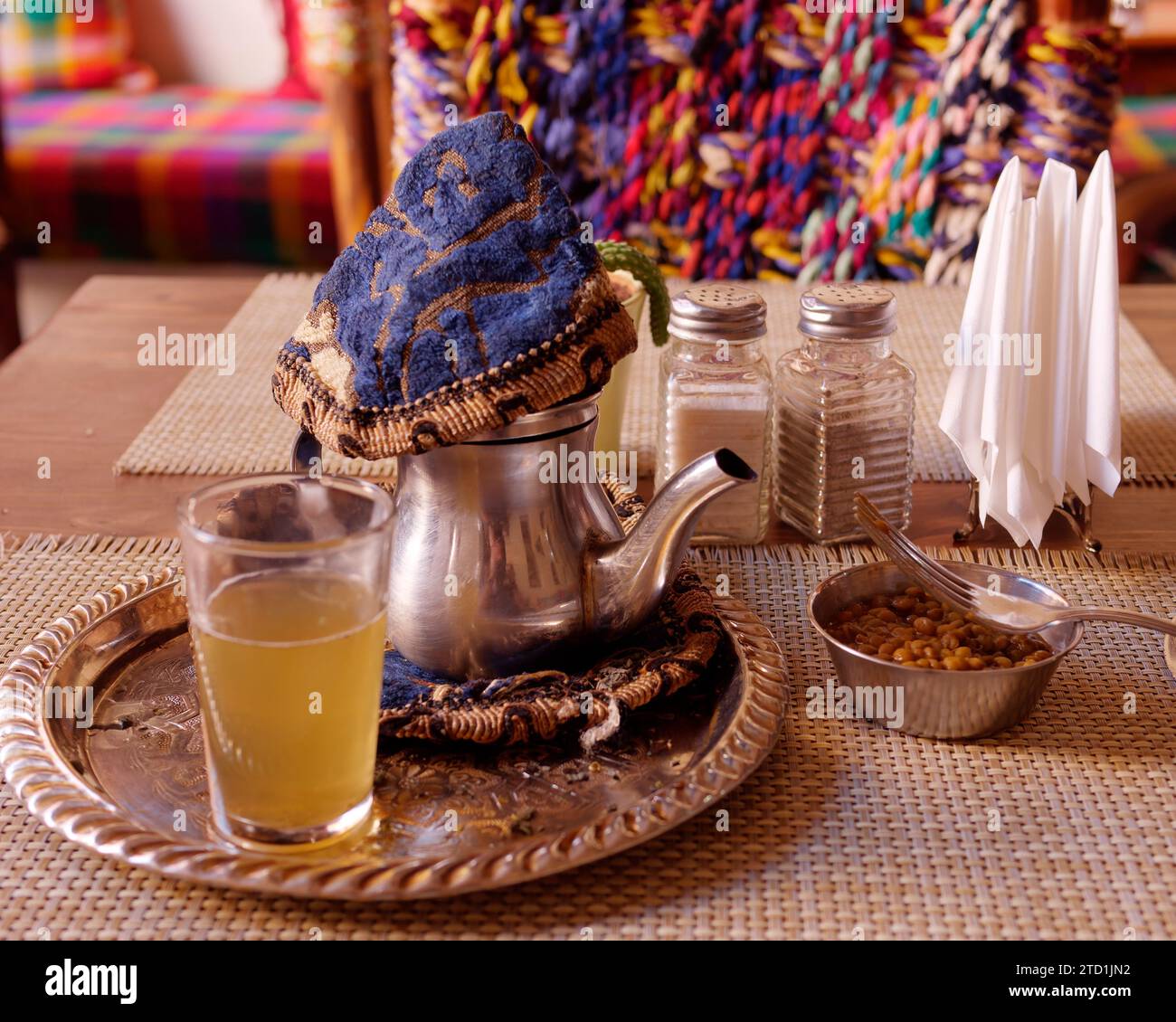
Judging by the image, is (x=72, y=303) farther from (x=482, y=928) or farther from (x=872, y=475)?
(x=482, y=928)

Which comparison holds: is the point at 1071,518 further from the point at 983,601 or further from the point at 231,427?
the point at 231,427

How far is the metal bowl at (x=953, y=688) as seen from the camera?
2.01ft

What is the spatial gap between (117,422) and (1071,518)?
27.8 inches

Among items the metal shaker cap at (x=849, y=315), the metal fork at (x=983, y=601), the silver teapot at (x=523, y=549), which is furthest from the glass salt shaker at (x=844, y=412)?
the silver teapot at (x=523, y=549)

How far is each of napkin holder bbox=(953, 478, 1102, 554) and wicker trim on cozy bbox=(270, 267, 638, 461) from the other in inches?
13.3

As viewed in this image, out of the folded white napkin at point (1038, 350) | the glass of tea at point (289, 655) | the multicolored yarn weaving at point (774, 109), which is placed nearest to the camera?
the glass of tea at point (289, 655)

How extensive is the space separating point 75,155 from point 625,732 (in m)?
2.55

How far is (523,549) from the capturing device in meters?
0.62

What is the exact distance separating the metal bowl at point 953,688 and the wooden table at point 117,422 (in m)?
0.22

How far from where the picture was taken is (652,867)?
0.55 metres

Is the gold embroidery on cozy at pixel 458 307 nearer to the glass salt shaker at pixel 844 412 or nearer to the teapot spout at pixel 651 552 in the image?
the teapot spout at pixel 651 552

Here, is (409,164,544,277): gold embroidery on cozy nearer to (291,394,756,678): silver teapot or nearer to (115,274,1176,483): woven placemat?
(291,394,756,678): silver teapot

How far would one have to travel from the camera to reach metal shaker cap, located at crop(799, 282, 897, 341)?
789 millimetres

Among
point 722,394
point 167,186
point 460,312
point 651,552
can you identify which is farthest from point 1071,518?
point 167,186
